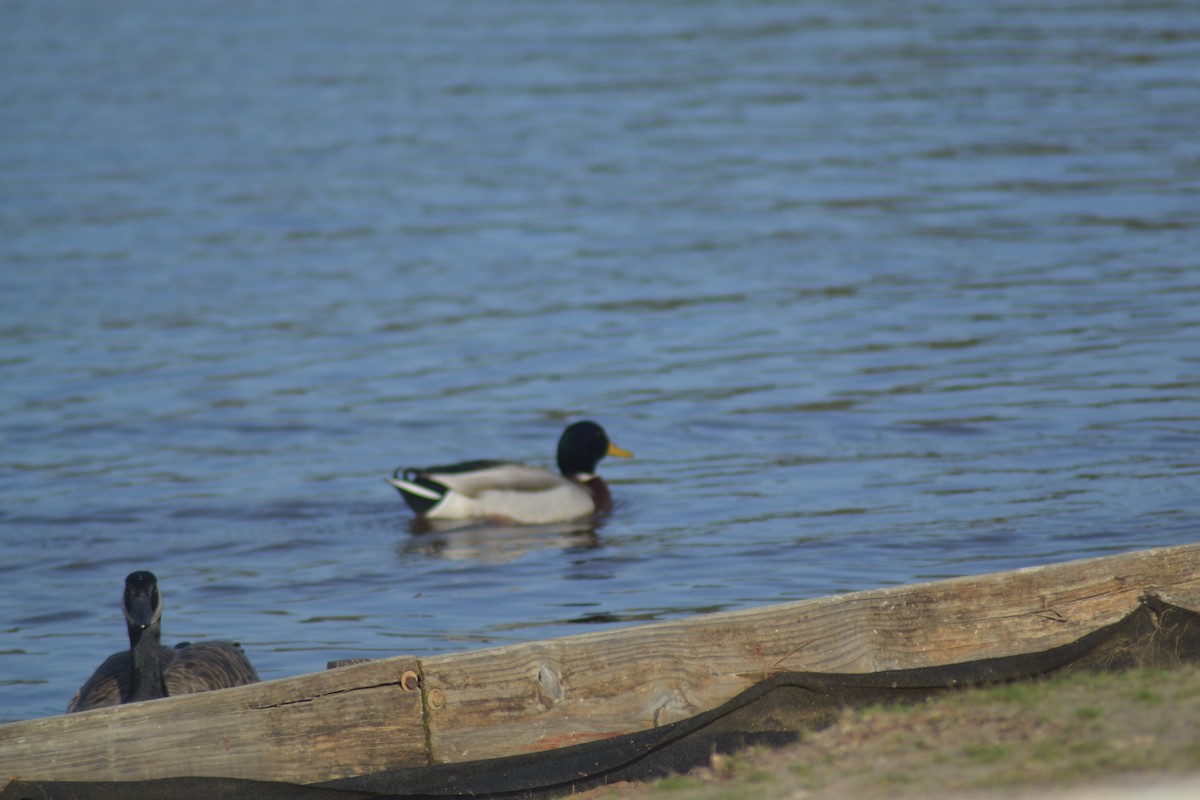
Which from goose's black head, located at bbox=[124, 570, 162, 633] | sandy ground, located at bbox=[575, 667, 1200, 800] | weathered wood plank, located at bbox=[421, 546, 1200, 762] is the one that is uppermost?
goose's black head, located at bbox=[124, 570, 162, 633]

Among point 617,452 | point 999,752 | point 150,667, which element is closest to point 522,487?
point 617,452

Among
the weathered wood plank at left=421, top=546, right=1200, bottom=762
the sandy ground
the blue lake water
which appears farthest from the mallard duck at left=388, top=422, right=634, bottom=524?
the sandy ground

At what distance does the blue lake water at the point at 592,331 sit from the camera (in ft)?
30.7

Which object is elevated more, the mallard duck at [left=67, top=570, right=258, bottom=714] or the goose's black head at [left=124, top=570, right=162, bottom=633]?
the goose's black head at [left=124, top=570, right=162, bottom=633]

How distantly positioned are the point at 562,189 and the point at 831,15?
47.2ft

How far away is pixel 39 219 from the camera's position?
19375 millimetres

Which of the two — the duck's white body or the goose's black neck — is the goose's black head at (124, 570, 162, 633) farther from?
the duck's white body

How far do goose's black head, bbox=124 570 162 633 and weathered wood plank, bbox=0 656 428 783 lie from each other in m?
1.80

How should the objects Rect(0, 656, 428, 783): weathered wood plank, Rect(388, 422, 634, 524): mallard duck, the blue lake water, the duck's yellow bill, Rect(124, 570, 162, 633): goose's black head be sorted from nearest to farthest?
1. Rect(0, 656, 428, 783): weathered wood plank
2. Rect(124, 570, 162, 633): goose's black head
3. the blue lake water
4. Rect(388, 422, 634, 524): mallard duck
5. the duck's yellow bill

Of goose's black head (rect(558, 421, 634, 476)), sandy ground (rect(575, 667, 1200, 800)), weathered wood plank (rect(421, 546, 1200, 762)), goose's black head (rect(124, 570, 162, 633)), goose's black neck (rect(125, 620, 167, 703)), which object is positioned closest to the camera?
sandy ground (rect(575, 667, 1200, 800))

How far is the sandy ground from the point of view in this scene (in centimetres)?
371

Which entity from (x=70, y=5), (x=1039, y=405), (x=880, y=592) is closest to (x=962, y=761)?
(x=880, y=592)

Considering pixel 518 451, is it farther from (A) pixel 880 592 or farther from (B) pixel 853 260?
(A) pixel 880 592

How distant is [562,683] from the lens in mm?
4949
